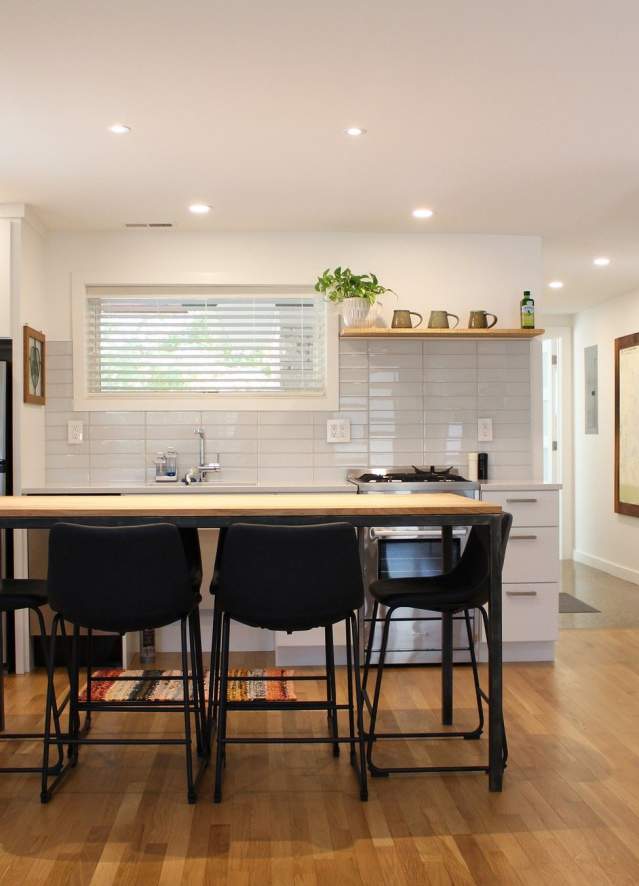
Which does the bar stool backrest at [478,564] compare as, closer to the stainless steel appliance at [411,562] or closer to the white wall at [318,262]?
the stainless steel appliance at [411,562]

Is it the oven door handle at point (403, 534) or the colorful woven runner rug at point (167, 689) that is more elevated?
the oven door handle at point (403, 534)

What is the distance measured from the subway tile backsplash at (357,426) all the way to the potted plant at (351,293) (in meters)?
0.29

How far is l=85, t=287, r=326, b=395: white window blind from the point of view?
5.23m

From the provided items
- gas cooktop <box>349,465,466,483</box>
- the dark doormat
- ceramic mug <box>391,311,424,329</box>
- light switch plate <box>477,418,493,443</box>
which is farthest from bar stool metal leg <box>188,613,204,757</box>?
the dark doormat

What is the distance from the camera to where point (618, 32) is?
8.85 ft

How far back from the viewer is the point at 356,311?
193 inches

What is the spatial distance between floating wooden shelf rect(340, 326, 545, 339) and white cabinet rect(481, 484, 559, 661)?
937 mm

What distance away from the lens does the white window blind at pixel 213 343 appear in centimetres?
523

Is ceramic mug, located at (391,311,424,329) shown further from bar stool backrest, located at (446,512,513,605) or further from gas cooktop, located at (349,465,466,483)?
bar stool backrest, located at (446,512,513,605)

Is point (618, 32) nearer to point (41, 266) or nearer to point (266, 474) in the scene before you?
point (266, 474)

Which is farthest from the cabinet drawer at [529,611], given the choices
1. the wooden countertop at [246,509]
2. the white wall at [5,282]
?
the white wall at [5,282]

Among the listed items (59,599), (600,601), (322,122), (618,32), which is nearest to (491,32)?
(618,32)

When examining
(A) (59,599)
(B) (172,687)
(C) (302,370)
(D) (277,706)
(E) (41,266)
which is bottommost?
(B) (172,687)

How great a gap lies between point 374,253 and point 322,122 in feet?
5.84
